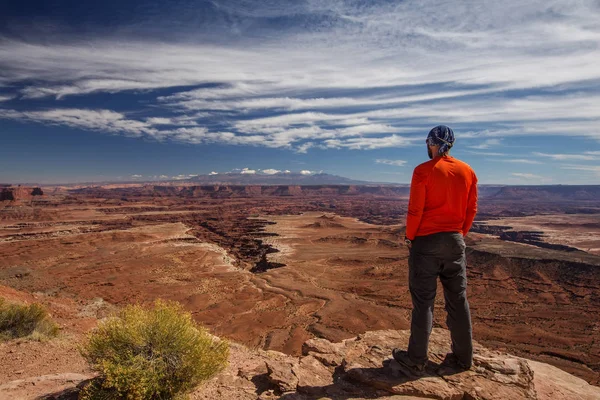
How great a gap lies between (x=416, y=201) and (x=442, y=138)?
0.74 m

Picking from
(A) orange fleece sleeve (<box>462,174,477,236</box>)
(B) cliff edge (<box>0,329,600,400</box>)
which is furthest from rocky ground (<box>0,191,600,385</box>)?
(A) orange fleece sleeve (<box>462,174,477,236</box>)

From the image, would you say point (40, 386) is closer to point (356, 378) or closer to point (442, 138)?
point (356, 378)

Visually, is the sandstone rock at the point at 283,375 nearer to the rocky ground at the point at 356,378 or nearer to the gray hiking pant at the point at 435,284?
the rocky ground at the point at 356,378

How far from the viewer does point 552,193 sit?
543ft

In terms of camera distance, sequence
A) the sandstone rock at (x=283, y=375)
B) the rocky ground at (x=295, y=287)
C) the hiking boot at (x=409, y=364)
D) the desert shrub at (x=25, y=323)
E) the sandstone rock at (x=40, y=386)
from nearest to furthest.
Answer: the hiking boot at (x=409, y=364) < the sandstone rock at (x=283, y=375) < the sandstone rock at (x=40, y=386) < the desert shrub at (x=25, y=323) < the rocky ground at (x=295, y=287)

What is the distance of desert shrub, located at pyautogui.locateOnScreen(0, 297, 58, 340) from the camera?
6.95 meters

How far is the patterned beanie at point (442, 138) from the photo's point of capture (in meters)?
3.29

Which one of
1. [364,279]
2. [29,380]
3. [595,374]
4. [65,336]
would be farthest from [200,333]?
[364,279]

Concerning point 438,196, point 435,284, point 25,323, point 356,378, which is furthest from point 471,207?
point 25,323

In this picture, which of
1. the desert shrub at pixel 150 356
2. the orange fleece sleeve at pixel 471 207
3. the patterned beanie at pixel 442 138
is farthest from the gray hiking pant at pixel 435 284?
the desert shrub at pixel 150 356

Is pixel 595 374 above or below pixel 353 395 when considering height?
below

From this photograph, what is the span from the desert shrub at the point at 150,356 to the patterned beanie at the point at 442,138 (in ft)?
12.2

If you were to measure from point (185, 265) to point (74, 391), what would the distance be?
82.6 ft

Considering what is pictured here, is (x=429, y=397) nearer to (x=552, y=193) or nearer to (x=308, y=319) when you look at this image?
(x=308, y=319)
